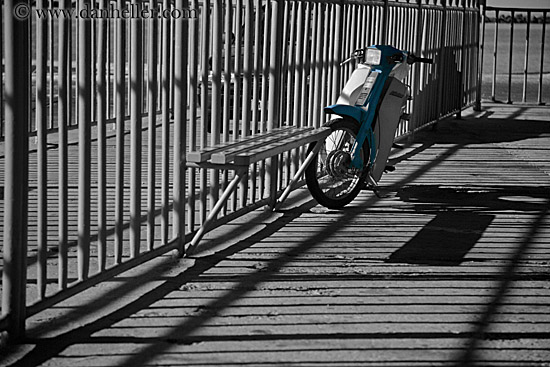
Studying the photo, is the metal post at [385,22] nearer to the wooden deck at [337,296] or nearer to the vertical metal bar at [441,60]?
the wooden deck at [337,296]

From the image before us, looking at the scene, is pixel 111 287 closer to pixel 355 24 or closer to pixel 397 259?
pixel 397 259

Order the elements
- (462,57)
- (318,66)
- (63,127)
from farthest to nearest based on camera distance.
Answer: (462,57) → (318,66) → (63,127)

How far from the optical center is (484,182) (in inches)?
364

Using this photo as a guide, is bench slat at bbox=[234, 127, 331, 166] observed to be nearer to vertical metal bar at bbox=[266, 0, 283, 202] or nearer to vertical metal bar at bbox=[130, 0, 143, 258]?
vertical metal bar at bbox=[266, 0, 283, 202]

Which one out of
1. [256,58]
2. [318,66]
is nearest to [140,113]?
[256,58]

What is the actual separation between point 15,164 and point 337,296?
1835 millimetres

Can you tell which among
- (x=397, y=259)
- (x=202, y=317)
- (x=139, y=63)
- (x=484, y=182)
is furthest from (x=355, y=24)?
(x=202, y=317)

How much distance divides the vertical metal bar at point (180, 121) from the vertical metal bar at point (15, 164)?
161 cm

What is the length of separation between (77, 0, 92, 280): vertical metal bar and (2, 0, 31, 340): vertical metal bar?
1.56 feet

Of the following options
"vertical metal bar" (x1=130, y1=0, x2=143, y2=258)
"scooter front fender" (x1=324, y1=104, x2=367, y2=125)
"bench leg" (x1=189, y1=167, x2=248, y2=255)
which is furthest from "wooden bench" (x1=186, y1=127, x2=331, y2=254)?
"vertical metal bar" (x1=130, y1=0, x2=143, y2=258)

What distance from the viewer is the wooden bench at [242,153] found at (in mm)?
5812

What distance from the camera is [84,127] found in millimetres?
4648

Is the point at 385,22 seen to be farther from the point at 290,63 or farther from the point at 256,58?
the point at 256,58

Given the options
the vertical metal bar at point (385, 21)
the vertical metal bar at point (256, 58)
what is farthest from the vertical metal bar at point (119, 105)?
the vertical metal bar at point (385, 21)
